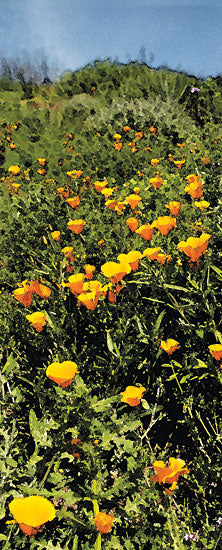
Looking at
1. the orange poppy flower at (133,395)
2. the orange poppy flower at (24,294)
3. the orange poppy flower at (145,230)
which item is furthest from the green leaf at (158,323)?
the orange poppy flower at (24,294)

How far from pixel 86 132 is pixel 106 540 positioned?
7133mm

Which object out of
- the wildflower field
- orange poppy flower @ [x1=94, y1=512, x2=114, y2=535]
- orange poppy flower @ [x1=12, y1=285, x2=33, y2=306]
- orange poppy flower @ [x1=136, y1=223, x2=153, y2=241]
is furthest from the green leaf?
orange poppy flower @ [x1=94, y1=512, x2=114, y2=535]

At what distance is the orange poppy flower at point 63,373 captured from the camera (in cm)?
125

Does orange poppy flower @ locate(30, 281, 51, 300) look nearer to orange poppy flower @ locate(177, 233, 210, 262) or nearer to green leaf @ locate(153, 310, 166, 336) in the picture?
green leaf @ locate(153, 310, 166, 336)

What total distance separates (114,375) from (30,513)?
0.68 m

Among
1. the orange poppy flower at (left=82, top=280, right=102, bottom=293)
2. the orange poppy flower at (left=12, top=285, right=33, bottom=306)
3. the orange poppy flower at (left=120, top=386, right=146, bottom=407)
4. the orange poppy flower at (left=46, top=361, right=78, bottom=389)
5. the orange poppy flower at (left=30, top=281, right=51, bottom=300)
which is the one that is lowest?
the orange poppy flower at (left=120, top=386, right=146, bottom=407)

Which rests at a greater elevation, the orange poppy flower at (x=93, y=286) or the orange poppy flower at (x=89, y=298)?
the orange poppy flower at (x=93, y=286)

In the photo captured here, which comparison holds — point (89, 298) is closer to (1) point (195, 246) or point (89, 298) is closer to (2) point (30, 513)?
(1) point (195, 246)

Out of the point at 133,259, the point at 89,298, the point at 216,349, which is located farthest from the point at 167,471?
the point at 133,259

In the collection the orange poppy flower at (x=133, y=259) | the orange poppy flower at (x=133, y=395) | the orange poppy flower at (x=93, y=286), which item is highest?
the orange poppy flower at (x=133, y=259)

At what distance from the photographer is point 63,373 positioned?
1.27 m

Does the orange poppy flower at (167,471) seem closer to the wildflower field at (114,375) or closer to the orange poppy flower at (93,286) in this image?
the wildflower field at (114,375)

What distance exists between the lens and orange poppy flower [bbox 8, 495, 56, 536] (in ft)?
3.55

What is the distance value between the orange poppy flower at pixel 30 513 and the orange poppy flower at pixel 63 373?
344 mm
